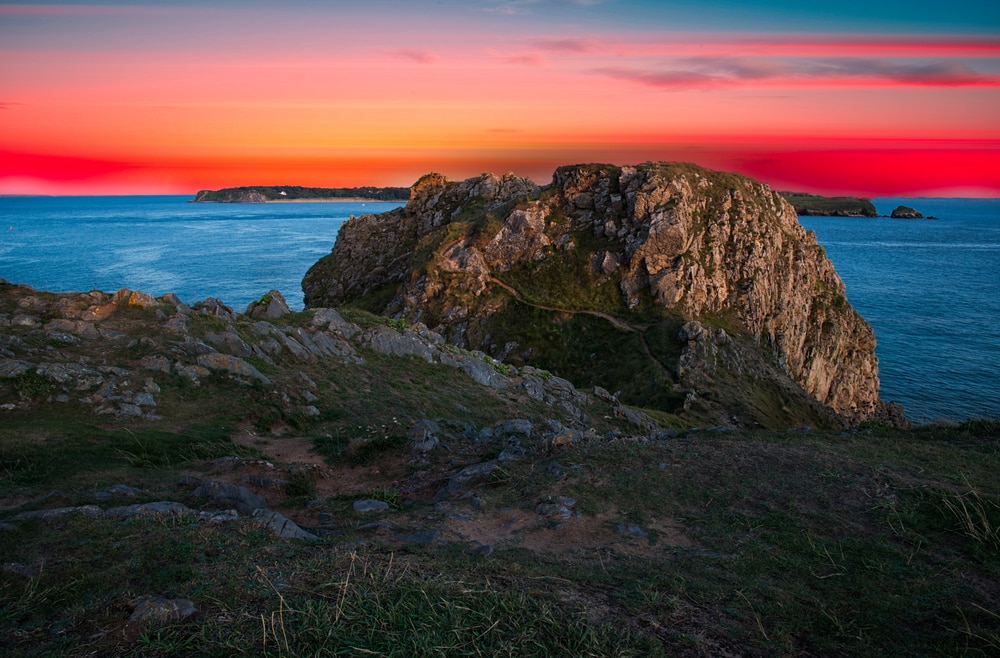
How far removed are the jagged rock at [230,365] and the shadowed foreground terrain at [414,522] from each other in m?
0.08

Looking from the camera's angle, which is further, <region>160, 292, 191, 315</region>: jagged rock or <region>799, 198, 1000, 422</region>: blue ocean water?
<region>799, 198, 1000, 422</region>: blue ocean water

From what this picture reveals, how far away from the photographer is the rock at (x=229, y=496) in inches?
452

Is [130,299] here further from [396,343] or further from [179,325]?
[396,343]

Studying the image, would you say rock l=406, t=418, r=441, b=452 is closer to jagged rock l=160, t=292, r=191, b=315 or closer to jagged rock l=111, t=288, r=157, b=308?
jagged rock l=160, t=292, r=191, b=315

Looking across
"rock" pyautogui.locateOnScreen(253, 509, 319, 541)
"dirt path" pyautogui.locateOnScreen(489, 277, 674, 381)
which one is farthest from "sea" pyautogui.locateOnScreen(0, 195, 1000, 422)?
"rock" pyautogui.locateOnScreen(253, 509, 319, 541)

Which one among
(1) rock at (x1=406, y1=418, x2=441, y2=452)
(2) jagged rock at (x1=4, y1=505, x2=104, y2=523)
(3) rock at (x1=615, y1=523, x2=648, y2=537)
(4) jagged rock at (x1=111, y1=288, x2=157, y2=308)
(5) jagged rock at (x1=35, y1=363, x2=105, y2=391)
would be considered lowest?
(1) rock at (x1=406, y1=418, x2=441, y2=452)

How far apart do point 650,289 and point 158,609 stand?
63025 millimetres

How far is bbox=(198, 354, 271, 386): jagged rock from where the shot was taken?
19.9m

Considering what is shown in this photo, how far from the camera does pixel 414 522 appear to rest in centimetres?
1112

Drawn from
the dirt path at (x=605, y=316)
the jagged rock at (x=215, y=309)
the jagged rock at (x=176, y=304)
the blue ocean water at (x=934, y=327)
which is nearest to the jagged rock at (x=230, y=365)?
the jagged rock at (x=176, y=304)

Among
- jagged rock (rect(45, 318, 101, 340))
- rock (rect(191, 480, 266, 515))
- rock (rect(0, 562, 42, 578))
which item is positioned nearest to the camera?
rock (rect(0, 562, 42, 578))

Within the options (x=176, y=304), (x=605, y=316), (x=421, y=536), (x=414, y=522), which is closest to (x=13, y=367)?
(x=176, y=304)

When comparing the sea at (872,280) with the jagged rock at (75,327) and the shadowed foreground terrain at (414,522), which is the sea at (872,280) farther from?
the jagged rock at (75,327)

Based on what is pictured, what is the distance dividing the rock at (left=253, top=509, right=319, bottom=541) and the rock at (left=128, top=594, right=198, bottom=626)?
3073 mm
